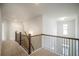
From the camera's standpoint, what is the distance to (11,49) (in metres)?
1.89

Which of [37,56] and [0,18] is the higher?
[0,18]

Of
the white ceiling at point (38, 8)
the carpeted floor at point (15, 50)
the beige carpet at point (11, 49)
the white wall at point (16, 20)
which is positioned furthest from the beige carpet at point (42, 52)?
the white ceiling at point (38, 8)

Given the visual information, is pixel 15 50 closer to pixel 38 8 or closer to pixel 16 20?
pixel 16 20

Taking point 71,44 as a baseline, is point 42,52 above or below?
below

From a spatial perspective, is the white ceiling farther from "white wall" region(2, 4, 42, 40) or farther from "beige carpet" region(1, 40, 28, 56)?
"beige carpet" region(1, 40, 28, 56)

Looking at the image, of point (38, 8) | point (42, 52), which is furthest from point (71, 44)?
point (38, 8)

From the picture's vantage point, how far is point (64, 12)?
6.22 ft

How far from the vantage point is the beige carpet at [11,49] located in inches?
74.0

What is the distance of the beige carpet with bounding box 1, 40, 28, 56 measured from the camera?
74.0 inches

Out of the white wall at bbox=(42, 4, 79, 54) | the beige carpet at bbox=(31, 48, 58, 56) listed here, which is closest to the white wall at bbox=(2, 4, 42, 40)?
the white wall at bbox=(42, 4, 79, 54)

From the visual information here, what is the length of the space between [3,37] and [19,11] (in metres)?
0.44

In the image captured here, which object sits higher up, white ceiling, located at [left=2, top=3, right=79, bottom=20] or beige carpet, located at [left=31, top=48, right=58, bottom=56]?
white ceiling, located at [left=2, top=3, right=79, bottom=20]

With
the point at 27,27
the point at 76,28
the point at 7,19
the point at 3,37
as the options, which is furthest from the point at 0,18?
the point at 76,28

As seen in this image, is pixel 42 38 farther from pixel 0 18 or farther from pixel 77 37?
pixel 0 18
